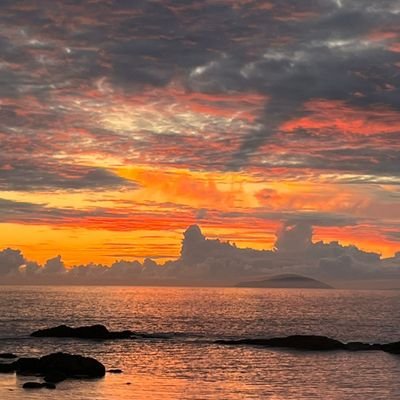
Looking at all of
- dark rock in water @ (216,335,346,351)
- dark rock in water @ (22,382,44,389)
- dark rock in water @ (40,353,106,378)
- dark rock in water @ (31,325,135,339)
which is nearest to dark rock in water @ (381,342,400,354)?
dark rock in water @ (216,335,346,351)

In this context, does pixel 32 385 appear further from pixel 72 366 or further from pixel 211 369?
pixel 211 369

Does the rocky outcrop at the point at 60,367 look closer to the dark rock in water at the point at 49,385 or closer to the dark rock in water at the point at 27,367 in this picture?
the dark rock in water at the point at 27,367

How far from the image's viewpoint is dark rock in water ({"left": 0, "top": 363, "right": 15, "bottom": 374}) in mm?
73688

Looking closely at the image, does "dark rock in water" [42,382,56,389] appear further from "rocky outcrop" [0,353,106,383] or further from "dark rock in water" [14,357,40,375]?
"dark rock in water" [14,357,40,375]

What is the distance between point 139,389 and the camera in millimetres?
66125

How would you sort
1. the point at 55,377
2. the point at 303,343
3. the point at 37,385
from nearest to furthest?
the point at 37,385 → the point at 55,377 → the point at 303,343

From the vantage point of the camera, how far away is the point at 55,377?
69.6 m

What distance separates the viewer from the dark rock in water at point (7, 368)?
73688 millimetres

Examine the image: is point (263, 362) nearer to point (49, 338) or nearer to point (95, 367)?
point (95, 367)

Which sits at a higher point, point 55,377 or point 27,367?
point 27,367

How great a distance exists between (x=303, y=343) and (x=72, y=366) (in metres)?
47.3

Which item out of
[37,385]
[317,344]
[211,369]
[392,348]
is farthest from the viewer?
[317,344]

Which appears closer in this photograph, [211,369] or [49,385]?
[49,385]

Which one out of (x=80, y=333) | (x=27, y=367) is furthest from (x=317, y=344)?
(x=27, y=367)
